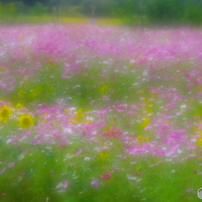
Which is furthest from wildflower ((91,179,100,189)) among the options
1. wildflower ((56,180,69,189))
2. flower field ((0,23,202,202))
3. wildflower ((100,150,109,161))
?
wildflower ((100,150,109,161))

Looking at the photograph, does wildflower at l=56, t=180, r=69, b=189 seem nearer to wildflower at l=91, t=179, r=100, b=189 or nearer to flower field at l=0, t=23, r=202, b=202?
flower field at l=0, t=23, r=202, b=202

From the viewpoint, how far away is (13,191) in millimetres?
3205

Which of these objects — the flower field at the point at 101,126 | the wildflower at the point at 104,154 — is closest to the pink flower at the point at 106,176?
the flower field at the point at 101,126

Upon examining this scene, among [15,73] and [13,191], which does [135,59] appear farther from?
[13,191]

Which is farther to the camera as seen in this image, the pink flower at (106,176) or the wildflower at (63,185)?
the pink flower at (106,176)

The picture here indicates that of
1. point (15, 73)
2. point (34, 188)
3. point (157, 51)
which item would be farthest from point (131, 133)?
point (157, 51)

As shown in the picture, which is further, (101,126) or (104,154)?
(101,126)

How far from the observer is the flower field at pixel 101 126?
320 cm

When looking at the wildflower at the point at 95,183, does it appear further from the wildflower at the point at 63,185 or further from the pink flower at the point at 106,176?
the wildflower at the point at 63,185

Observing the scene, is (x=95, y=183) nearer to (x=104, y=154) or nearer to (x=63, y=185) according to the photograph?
(x=63, y=185)

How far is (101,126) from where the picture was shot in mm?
4383

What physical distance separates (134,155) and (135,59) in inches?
187

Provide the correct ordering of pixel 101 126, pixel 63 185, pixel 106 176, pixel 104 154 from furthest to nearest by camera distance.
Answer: pixel 101 126, pixel 104 154, pixel 106 176, pixel 63 185

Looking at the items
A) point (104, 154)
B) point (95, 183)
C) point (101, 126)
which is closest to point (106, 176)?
point (95, 183)
